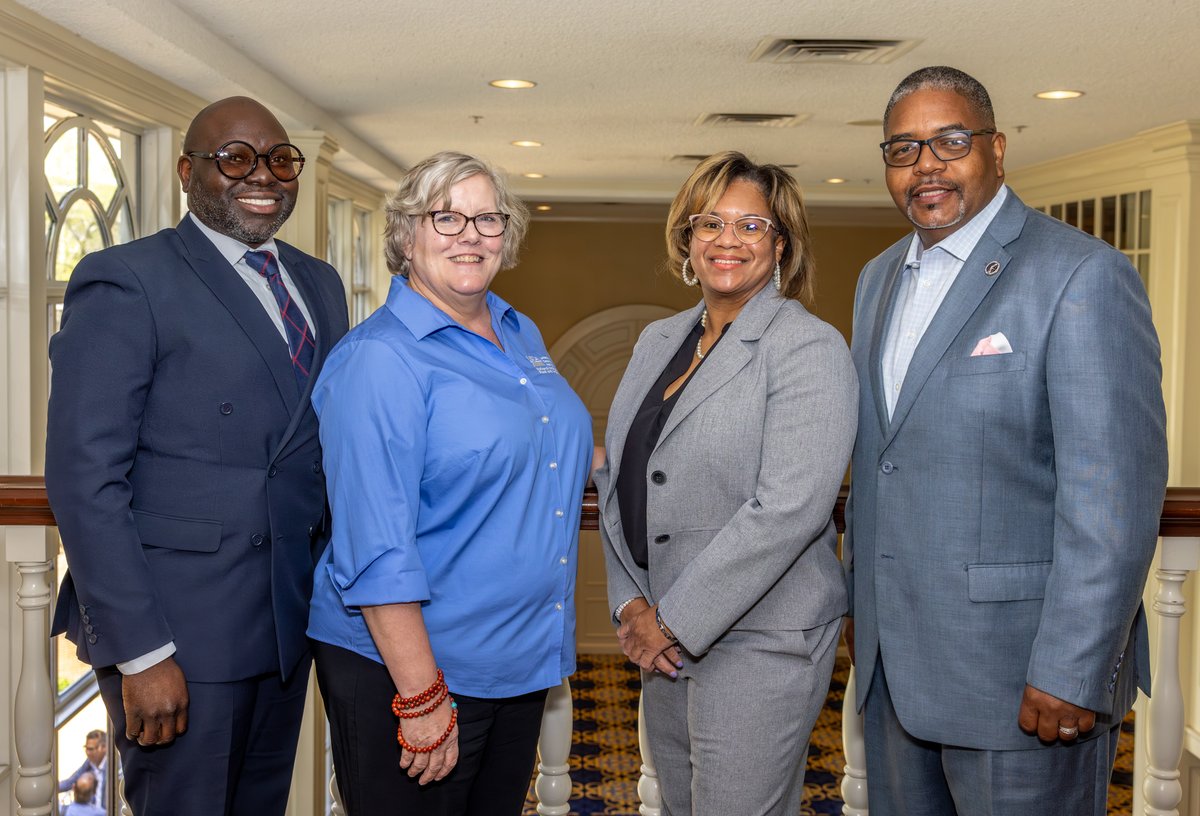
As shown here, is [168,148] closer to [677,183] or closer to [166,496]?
[166,496]

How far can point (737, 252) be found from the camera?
1.74m

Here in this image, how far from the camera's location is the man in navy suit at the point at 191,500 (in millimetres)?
1532

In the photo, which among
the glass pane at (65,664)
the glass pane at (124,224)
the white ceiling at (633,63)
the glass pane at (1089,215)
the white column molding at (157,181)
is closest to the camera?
the white ceiling at (633,63)

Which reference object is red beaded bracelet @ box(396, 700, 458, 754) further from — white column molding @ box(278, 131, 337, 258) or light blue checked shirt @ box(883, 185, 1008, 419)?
white column molding @ box(278, 131, 337, 258)

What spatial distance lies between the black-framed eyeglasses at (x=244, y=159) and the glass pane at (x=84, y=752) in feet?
9.03

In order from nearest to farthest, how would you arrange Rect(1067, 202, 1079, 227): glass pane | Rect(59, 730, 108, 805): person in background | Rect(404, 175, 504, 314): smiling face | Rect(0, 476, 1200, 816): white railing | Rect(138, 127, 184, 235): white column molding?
Rect(404, 175, 504, 314): smiling face
Rect(0, 476, 1200, 816): white railing
Rect(59, 730, 108, 805): person in background
Rect(138, 127, 184, 235): white column molding
Rect(1067, 202, 1079, 227): glass pane

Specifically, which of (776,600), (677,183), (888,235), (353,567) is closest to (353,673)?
(353,567)

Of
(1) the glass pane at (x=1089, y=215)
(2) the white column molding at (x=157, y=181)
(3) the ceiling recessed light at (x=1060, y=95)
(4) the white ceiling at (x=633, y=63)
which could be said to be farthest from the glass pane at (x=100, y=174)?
(1) the glass pane at (x=1089, y=215)

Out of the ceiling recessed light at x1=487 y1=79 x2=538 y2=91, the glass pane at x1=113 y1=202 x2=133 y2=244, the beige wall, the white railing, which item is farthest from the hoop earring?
the beige wall

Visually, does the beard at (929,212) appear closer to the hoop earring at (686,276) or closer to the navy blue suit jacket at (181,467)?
the hoop earring at (686,276)

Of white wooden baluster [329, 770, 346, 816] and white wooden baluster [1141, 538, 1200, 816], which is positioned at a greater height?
white wooden baluster [1141, 538, 1200, 816]

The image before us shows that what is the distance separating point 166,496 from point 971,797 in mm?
1208

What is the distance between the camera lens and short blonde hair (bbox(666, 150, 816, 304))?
5.75 ft

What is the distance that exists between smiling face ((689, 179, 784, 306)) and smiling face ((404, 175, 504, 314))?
33 cm
